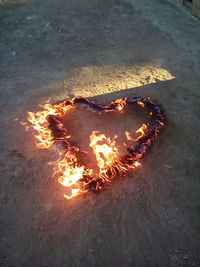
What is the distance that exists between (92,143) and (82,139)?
243 millimetres

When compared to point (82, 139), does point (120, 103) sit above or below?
above

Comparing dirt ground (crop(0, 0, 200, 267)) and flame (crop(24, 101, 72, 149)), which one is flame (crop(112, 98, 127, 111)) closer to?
dirt ground (crop(0, 0, 200, 267))

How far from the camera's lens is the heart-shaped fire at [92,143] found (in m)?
4.56

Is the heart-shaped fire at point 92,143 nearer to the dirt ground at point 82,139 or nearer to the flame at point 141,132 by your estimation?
the flame at point 141,132

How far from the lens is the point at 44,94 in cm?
645

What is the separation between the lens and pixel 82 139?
5281mm

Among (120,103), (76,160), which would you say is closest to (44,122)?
(76,160)

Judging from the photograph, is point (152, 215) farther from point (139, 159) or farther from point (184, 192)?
point (139, 159)

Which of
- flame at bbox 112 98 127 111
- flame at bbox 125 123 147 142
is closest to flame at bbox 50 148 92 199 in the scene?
flame at bbox 125 123 147 142

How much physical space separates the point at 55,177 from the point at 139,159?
1539 mm

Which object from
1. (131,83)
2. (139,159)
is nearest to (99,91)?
(131,83)

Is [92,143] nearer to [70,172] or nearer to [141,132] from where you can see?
[70,172]

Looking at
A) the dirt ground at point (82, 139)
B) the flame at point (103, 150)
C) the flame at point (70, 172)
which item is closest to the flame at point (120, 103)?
the dirt ground at point (82, 139)

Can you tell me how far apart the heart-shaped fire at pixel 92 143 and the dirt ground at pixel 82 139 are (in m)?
0.17
